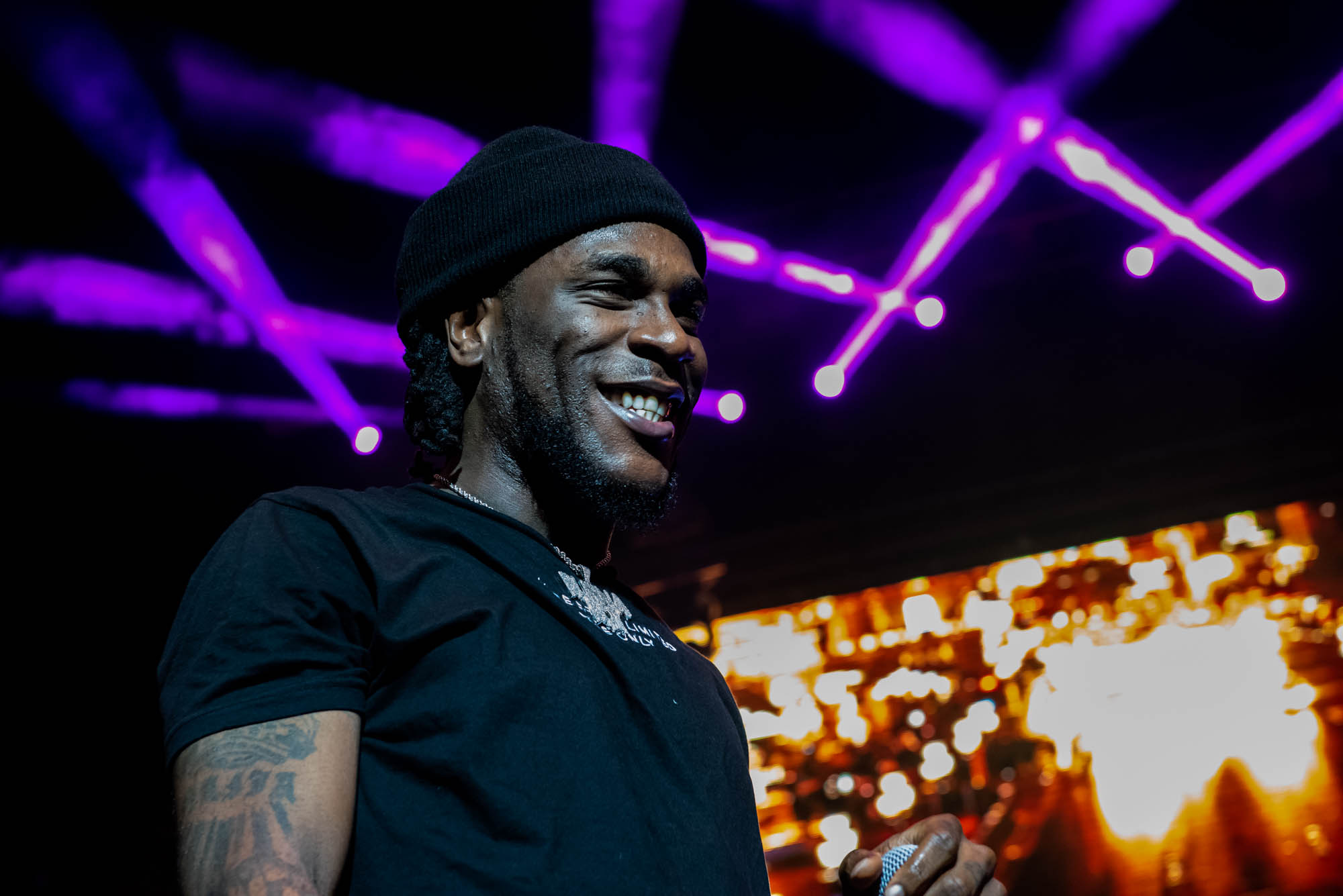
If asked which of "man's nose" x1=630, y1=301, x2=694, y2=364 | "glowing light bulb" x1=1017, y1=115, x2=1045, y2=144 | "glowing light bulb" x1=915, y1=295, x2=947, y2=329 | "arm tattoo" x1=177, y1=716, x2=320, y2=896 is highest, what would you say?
"glowing light bulb" x1=1017, y1=115, x2=1045, y2=144

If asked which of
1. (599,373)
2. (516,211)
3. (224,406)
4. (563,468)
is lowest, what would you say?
(563,468)

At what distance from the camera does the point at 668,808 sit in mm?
865

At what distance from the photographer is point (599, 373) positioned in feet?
3.84

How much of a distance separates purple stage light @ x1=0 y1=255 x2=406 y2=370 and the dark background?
3.4 inches

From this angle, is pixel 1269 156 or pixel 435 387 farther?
pixel 1269 156

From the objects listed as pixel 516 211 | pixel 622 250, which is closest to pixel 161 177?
pixel 516 211

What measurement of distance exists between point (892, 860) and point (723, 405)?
12.5 ft

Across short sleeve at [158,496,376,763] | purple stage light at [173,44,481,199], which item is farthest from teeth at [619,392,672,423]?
purple stage light at [173,44,481,199]

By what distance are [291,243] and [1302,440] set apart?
5.15 metres

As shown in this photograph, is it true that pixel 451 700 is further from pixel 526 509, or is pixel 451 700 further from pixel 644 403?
pixel 644 403

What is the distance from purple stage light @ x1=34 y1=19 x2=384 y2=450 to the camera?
3025 millimetres

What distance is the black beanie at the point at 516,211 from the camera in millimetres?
1245

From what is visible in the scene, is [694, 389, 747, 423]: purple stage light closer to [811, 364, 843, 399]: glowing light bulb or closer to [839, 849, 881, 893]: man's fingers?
[811, 364, 843, 399]: glowing light bulb

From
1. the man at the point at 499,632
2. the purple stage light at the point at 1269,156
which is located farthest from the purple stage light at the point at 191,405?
the purple stage light at the point at 1269,156
